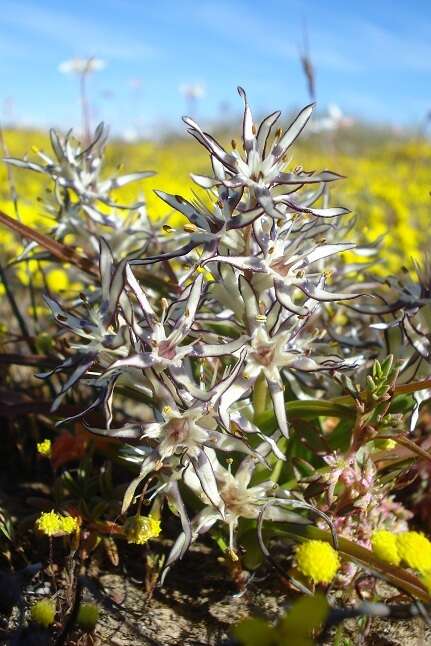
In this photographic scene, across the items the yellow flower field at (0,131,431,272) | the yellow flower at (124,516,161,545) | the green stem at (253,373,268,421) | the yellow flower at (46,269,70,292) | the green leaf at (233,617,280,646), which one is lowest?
the yellow flower at (124,516,161,545)

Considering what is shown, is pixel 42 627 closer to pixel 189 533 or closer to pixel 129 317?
pixel 189 533

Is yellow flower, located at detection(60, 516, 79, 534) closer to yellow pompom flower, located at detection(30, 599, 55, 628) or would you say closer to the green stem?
yellow pompom flower, located at detection(30, 599, 55, 628)

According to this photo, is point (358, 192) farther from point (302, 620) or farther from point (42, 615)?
point (302, 620)

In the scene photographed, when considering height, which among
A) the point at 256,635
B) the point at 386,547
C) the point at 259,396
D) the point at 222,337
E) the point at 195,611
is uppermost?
the point at 222,337

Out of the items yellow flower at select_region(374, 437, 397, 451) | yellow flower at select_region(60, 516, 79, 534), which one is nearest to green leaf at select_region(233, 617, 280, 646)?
yellow flower at select_region(60, 516, 79, 534)

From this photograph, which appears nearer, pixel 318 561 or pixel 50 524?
pixel 318 561

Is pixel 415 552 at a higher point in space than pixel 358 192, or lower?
lower

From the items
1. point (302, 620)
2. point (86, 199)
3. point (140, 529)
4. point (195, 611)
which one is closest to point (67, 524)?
point (140, 529)

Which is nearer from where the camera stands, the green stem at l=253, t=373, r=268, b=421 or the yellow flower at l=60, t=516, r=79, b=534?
the yellow flower at l=60, t=516, r=79, b=534
